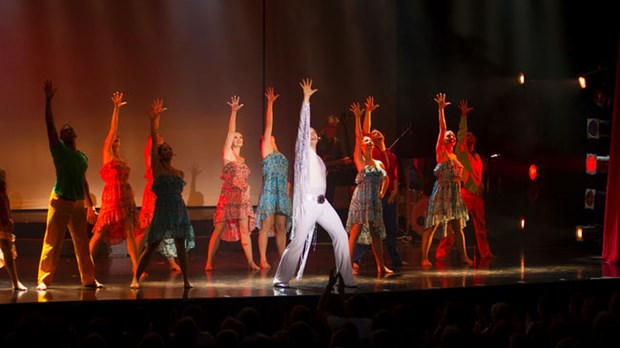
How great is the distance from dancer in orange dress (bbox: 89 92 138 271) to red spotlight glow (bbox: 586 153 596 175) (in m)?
6.06

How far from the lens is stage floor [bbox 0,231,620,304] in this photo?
26.1 feet

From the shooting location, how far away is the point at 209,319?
7.51m

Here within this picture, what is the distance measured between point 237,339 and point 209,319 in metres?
2.87

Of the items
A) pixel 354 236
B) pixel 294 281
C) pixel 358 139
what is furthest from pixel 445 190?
pixel 294 281

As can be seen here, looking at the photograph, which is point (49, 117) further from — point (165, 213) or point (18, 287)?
point (18, 287)

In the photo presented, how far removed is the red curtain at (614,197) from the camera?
10633 mm

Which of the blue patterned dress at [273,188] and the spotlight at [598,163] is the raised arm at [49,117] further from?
the spotlight at [598,163]

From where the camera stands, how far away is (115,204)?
29.5ft

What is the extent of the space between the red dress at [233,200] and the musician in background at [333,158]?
9.28ft

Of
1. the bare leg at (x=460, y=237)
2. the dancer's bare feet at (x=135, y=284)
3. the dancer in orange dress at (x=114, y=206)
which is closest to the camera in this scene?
the dancer's bare feet at (x=135, y=284)

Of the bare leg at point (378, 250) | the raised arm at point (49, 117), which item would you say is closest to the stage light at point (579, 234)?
the bare leg at point (378, 250)

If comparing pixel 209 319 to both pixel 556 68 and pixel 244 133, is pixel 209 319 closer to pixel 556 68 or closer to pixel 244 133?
pixel 244 133

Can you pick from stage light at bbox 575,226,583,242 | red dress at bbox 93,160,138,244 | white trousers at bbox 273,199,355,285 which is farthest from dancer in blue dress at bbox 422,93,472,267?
red dress at bbox 93,160,138,244

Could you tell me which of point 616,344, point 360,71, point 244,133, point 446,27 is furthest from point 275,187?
point 616,344
